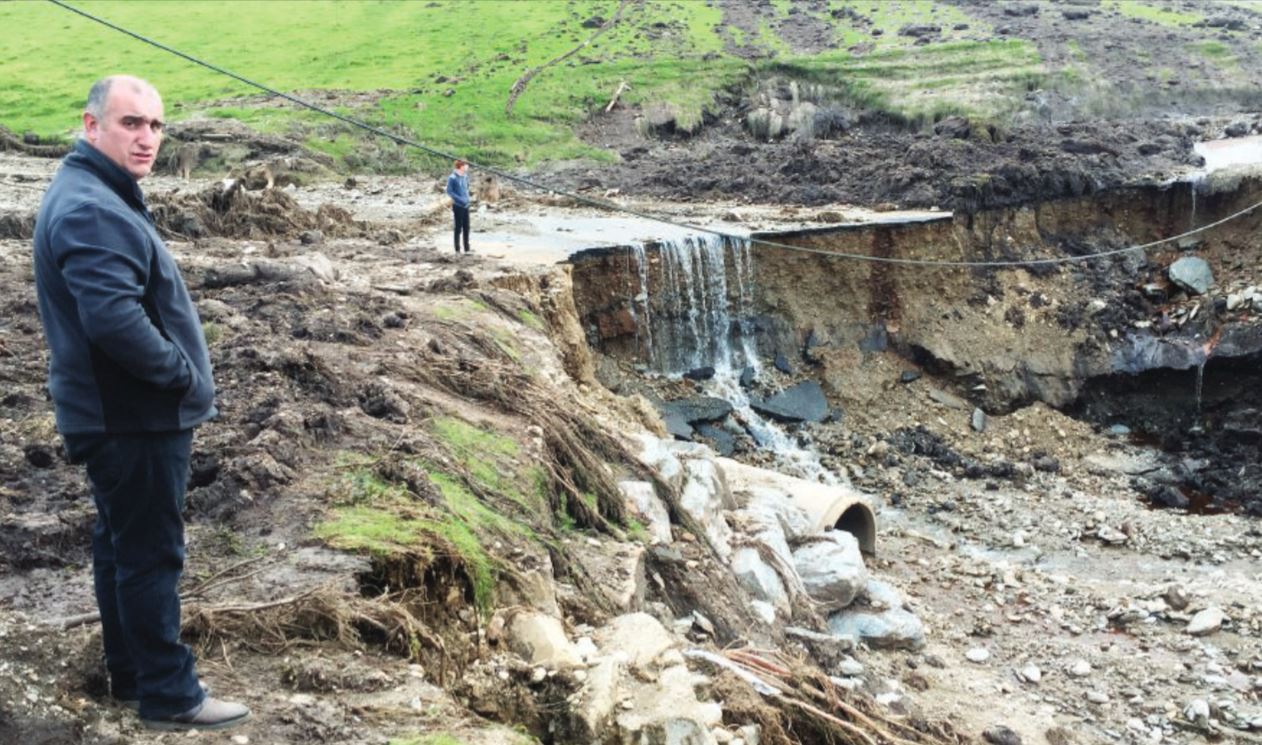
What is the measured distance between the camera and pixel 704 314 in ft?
55.6

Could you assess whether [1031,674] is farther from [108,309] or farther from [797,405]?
[108,309]

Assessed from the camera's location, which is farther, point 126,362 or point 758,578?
point 758,578

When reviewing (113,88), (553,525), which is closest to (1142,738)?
(553,525)

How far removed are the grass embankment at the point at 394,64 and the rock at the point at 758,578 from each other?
722 inches

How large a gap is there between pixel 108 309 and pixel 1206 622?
10028mm

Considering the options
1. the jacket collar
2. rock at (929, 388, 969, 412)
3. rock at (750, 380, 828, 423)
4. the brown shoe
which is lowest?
rock at (929, 388, 969, 412)

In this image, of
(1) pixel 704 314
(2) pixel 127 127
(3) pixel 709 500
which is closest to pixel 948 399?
(1) pixel 704 314

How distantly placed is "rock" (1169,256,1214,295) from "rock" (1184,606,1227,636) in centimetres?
956

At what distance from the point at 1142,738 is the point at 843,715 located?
390cm

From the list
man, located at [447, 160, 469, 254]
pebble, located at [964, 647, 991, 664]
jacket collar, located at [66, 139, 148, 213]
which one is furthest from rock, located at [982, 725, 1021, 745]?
man, located at [447, 160, 469, 254]

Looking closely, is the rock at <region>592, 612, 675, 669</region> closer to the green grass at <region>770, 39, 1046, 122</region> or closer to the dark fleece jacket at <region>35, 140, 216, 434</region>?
the dark fleece jacket at <region>35, 140, 216, 434</region>

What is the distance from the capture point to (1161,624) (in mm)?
10570

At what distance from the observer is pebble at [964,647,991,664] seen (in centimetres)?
965

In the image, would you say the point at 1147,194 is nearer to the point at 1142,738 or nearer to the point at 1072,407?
the point at 1072,407
